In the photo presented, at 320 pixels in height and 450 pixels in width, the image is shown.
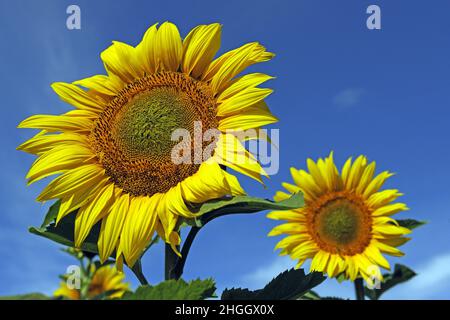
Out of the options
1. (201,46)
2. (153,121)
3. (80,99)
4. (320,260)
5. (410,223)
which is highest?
(201,46)

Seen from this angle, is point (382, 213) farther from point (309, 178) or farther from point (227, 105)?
point (227, 105)

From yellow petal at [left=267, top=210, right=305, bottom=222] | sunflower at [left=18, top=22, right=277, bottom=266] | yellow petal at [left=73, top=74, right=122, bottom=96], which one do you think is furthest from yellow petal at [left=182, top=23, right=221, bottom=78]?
yellow petal at [left=267, top=210, right=305, bottom=222]

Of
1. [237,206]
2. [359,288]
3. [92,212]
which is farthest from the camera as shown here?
[359,288]

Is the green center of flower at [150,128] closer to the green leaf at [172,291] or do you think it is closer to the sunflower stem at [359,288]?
the green leaf at [172,291]

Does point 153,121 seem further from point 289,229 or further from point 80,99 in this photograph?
point 289,229

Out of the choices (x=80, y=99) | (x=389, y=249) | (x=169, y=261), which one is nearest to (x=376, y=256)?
(x=389, y=249)

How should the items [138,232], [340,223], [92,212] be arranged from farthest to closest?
[340,223] → [92,212] → [138,232]

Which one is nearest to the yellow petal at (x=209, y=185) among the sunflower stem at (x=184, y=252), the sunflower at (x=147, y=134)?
the sunflower at (x=147, y=134)
